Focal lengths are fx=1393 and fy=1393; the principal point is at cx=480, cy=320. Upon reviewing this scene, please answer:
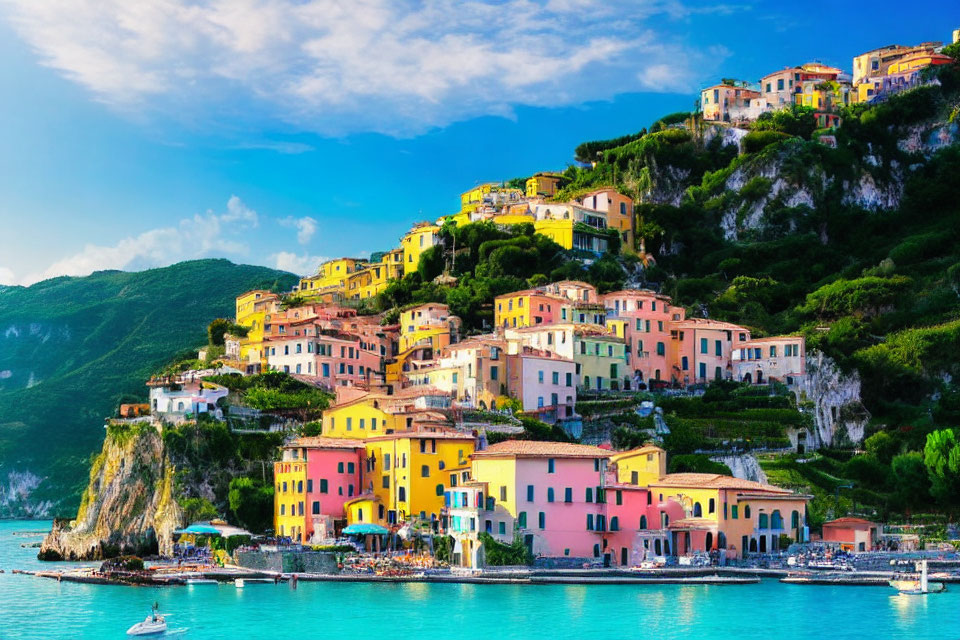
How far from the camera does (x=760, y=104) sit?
106250mm

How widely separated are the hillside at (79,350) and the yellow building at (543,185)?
3715 cm

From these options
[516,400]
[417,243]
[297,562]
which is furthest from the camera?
[417,243]

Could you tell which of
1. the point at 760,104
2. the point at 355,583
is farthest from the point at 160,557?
the point at 760,104

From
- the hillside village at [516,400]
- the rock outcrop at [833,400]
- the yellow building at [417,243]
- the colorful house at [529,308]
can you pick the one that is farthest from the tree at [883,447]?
the yellow building at [417,243]

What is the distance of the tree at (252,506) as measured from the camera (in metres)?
61.9

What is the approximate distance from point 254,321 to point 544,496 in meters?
40.6

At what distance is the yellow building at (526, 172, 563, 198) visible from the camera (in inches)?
4016

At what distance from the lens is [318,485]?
A: 196 feet

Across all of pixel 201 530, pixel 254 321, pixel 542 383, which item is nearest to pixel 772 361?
pixel 542 383

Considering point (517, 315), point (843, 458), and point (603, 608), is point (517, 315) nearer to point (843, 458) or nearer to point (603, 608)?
point (843, 458)

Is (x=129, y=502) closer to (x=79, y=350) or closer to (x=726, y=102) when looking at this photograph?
(x=726, y=102)

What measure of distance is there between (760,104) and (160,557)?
62.9 meters

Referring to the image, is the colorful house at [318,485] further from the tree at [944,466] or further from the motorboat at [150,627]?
the tree at [944,466]

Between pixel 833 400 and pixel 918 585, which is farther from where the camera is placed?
pixel 833 400
